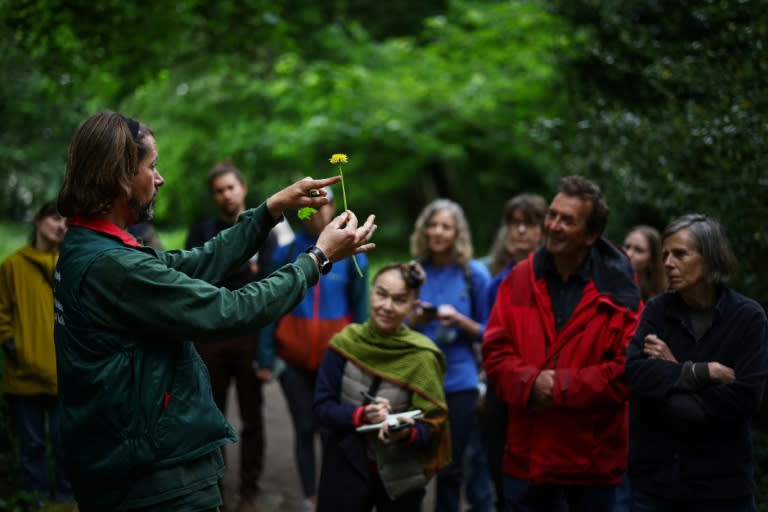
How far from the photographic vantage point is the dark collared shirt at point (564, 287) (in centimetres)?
415

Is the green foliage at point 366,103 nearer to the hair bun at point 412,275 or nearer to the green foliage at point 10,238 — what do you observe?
the green foliage at point 10,238

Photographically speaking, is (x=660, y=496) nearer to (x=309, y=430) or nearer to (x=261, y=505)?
(x=309, y=430)

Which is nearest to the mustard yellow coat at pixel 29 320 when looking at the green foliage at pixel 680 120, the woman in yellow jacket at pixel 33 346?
the woman in yellow jacket at pixel 33 346

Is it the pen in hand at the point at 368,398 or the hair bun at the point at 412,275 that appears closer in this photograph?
→ the pen in hand at the point at 368,398

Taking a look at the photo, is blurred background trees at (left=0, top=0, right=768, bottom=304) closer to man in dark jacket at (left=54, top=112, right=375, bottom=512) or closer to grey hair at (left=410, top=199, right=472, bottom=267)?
grey hair at (left=410, top=199, right=472, bottom=267)

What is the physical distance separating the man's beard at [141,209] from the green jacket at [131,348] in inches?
5.9

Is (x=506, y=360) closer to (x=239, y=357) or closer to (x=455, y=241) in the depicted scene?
(x=455, y=241)

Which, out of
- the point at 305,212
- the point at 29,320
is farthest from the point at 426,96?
the point at 305,212

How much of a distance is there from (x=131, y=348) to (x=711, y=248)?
273cm

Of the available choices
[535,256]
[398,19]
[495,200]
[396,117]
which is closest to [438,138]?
[396,117]

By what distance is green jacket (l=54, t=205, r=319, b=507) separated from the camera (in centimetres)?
253

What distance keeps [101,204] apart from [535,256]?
2.45 metres

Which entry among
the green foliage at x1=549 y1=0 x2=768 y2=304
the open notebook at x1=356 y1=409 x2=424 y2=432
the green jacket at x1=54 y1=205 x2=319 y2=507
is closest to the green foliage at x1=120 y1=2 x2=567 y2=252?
the green foliage at x1=549 y1=0 x2=768 y2=304

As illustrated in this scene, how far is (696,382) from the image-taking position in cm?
368
